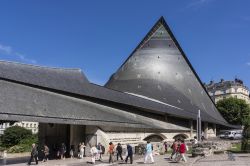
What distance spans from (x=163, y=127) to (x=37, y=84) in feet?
66.7

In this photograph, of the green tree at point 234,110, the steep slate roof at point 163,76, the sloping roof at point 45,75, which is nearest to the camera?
the sloping roof at point 45,75

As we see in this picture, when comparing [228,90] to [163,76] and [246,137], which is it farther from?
[246,137]

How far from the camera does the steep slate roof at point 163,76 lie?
60.2 metres

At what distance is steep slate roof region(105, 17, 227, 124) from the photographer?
6019 centimetres

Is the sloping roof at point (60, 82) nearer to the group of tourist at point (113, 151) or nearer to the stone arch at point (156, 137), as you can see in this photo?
the group of tourist at point (113, 151)

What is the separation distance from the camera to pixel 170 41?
72500 mm

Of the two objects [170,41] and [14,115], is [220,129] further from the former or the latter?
[14,115]

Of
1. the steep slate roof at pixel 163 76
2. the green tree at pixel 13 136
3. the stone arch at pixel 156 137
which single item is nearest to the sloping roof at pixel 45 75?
the stone arch at pixel 156 137

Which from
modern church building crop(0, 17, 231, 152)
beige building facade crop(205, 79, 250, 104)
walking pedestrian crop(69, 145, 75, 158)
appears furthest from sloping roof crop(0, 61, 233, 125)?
beige building facade crop(205, 79, 250, 104)

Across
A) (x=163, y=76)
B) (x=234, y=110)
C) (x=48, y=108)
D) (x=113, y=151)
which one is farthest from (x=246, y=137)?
(x=234, y=110)

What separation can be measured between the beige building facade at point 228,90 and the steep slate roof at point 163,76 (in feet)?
194

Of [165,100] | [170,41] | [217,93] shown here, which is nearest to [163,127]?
[165,100]

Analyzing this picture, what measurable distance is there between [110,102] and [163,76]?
27.9 metres

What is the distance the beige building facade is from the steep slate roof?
194 ft
